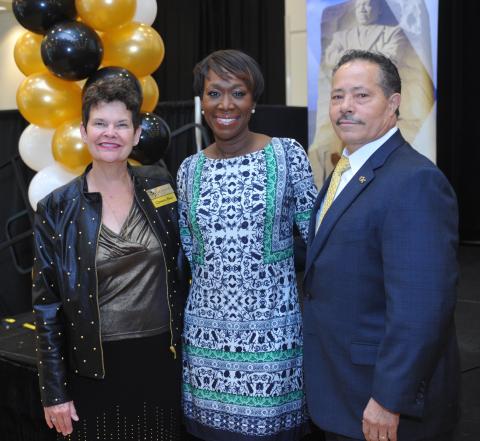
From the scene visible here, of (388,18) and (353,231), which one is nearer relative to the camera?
(353,231)

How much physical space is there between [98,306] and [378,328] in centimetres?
82

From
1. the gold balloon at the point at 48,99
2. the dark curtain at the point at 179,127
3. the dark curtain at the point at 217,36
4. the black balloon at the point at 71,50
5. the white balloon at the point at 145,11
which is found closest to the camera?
the black balloon at the point at 71,50

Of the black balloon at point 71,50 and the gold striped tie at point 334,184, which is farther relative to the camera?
the black balloon at point 71,50

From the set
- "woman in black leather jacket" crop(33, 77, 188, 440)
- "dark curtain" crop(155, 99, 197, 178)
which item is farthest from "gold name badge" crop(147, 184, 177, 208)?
"dark curtain" crop(155, 99, 197, 178)

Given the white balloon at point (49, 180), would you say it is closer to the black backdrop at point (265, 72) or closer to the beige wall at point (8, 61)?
the black backdrop at point (265, 72)

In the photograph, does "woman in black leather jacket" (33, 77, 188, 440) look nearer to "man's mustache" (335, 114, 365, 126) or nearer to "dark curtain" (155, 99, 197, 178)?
"man's mustache" (335, 114, 365, 126)

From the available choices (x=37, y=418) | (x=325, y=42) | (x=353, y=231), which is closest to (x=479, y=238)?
(x=325, y=42)

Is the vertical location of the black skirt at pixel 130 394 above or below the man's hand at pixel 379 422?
below

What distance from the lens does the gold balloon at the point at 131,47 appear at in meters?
3.59

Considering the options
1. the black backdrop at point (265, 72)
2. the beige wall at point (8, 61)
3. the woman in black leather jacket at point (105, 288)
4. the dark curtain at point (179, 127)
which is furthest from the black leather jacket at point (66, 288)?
the beige wall at point (8, 61)

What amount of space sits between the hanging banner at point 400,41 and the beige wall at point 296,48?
2.52m

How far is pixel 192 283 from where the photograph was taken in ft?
6.77

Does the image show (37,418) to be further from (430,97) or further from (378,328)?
(430,97)

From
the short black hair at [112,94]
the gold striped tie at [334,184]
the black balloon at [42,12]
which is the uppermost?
the black balloon at [42,12]
